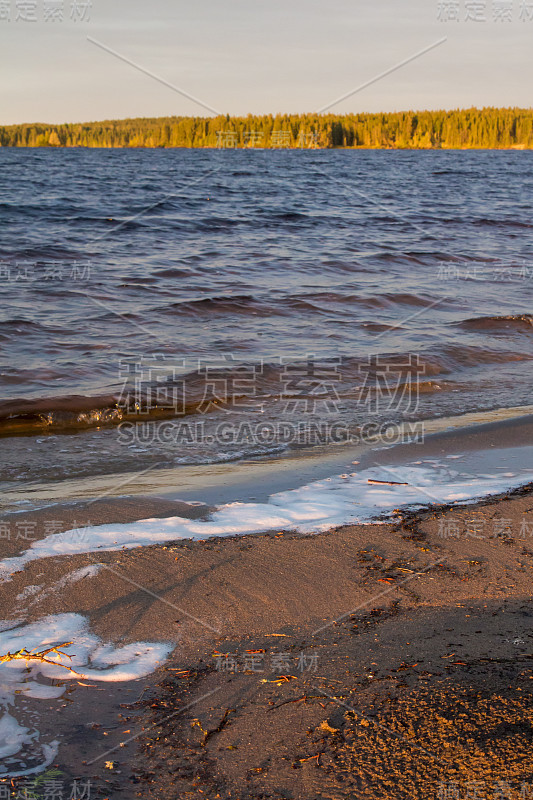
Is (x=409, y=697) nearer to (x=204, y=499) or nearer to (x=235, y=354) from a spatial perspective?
(x=204, y=499)

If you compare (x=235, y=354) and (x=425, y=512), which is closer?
(x=425, y=512)

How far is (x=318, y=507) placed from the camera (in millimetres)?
3416

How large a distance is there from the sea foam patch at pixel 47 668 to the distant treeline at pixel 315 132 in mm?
54333

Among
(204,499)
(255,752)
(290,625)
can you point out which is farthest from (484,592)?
(204,499)

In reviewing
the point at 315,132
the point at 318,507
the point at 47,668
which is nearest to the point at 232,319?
the point at 318,507

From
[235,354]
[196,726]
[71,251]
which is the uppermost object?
[71,251]

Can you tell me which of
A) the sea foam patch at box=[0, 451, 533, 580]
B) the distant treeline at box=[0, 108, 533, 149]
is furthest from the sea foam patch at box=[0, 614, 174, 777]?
the distant treeline at box=[0, 108, 533, 149]

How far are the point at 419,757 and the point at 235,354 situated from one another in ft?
17.4

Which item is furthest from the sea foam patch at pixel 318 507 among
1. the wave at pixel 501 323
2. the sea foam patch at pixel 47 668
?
the wave at pixel 501 323

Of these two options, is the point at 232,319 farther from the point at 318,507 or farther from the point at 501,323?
the point at 318,507

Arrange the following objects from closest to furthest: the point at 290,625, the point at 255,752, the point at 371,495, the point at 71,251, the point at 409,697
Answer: the point at 255,752
the point at 409,697
the point at 290,625
the point at 371,495
the point at 71,251

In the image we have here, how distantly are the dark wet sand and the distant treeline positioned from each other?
53.9 m

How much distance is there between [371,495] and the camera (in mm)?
3576

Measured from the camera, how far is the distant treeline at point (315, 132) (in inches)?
2360
